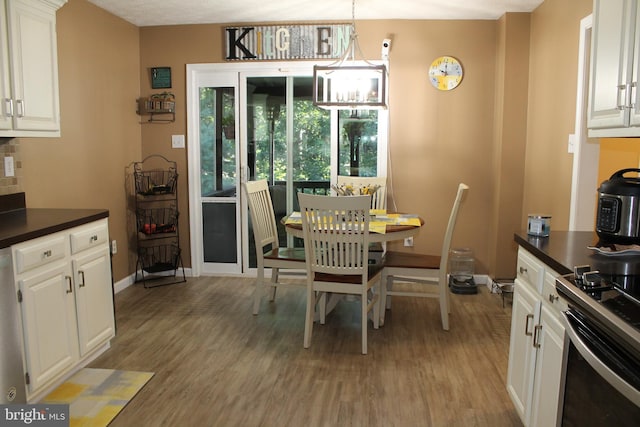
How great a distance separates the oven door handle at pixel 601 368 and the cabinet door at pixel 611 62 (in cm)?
95

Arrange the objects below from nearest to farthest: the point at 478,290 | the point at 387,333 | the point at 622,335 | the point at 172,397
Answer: the point at 622,335
the point at 172,397
the point at 387,333
the point at 478,290

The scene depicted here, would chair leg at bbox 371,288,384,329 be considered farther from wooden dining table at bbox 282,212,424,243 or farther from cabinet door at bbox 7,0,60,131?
cabinet door at bbox 7,0,60,131

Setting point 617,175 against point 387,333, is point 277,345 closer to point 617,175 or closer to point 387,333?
point 387,333

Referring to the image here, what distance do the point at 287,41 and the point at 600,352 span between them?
Answer: 4133 millimetres

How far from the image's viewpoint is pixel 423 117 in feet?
16.1

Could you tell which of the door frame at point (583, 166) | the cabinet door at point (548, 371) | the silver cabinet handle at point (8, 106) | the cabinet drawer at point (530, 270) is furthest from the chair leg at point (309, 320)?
the silver cabinet handle at point (8, 106)

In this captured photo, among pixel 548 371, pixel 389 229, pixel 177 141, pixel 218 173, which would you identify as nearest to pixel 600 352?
pixel 548 371

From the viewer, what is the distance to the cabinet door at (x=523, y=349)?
223 centimetres

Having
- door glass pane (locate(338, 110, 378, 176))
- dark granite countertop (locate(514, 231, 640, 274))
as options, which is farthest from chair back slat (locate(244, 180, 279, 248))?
dark granite countertop (locate(514, 231, 640, 274))

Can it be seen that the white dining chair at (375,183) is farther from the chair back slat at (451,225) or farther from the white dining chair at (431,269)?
the chair back slat at (451,225)

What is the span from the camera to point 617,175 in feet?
7.22

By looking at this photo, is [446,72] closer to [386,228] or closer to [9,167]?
[386,228]

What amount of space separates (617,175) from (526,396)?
102cm

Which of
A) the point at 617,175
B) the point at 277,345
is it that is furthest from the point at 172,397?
the point at 617,175
